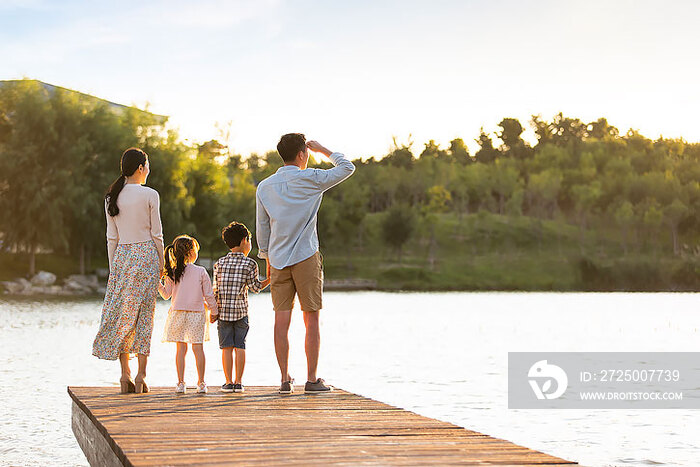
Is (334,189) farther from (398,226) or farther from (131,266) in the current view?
(131,266)

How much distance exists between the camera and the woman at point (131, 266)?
705 centimetres

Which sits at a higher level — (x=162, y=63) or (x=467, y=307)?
(x=162, y=63)

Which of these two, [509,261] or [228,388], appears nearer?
[228,388]

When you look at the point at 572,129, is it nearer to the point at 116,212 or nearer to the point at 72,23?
the point at 72,23

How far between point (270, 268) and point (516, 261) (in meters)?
60.7

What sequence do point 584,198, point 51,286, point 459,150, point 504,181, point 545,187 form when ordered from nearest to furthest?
point 51,286, point 584,198, point 545,187, point 504,181, point 459,150

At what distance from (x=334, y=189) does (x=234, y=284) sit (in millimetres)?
65211

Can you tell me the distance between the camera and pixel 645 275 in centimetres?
6525

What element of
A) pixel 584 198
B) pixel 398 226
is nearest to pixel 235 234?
pixel 398 226

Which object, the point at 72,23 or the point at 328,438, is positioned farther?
the point at 72,23

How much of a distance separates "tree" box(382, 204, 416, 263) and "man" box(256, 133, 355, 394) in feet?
183

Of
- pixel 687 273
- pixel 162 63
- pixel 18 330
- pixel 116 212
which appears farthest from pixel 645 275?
pixel 116 212

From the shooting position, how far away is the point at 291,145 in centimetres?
700

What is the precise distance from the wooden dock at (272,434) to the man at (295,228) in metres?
0.63
